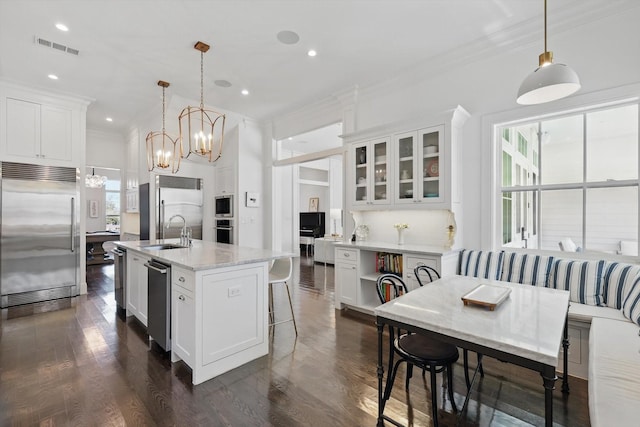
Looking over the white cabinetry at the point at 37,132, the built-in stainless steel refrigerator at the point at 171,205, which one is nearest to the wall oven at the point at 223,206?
the built-in stainless steel refrigerator at the point at 171,205

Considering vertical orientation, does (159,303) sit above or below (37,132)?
below

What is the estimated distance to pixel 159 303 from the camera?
2.71 metres

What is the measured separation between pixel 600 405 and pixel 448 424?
84 cm

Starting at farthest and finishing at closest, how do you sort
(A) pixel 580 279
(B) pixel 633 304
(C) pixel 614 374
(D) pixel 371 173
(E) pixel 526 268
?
(D) pixel 371 173 → (E) pixel 526 268 → (A) pixel 580 279 → (B) pixel 633 304 → (C) pixel 614 374

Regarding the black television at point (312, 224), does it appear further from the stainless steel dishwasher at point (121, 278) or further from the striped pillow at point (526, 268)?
the striped pillow at point (526, 268)

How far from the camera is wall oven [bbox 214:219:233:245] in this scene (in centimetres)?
592

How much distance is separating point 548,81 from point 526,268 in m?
1.88

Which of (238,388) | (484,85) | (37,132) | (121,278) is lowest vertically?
(238,388)

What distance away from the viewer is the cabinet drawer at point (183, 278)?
7.48 feet

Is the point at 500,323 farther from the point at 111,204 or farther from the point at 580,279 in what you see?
the point at 111,204

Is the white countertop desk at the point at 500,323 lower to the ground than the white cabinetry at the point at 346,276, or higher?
higher

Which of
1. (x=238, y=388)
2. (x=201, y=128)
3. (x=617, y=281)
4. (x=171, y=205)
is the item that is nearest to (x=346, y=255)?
(x=238, y=388)

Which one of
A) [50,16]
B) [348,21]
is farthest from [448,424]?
[50,16]

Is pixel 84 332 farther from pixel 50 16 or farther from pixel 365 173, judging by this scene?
pixel 365 173
